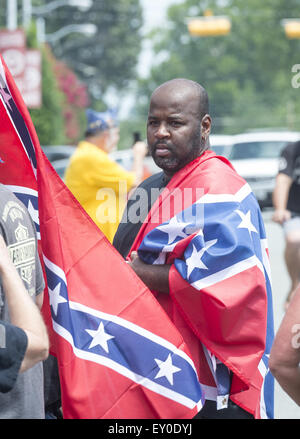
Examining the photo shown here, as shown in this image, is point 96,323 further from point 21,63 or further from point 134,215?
point 21,63

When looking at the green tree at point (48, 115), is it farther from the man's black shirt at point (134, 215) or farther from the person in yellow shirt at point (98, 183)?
the man's black shirt at point (134, 215)

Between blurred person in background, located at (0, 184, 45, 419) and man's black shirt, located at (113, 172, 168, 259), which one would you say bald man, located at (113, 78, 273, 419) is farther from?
blurred person in background, located at (0, 184, 45, 419)

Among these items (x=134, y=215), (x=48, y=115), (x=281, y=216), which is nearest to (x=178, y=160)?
(x=134, y=215)

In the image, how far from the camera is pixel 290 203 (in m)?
8.72

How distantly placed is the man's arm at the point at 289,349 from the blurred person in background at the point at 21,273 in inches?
27.9

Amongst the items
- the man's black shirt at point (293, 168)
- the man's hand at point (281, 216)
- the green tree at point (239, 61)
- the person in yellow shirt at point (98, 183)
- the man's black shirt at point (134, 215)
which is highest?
the man's black shirt at point (134, 215)

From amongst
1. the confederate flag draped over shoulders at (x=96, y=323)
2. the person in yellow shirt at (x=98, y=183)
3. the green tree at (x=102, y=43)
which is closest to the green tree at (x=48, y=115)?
the person in yellow shirt at (x=98, y=183)

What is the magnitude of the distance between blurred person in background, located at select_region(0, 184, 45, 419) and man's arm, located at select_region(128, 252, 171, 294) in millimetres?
557

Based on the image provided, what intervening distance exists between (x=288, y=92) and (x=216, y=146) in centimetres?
5281

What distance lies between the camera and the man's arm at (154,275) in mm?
3201

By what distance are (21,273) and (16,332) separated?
509 mm

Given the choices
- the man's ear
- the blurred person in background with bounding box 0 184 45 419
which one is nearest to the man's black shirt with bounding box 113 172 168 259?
the man's ear

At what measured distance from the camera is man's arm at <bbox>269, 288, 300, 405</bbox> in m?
2.22
